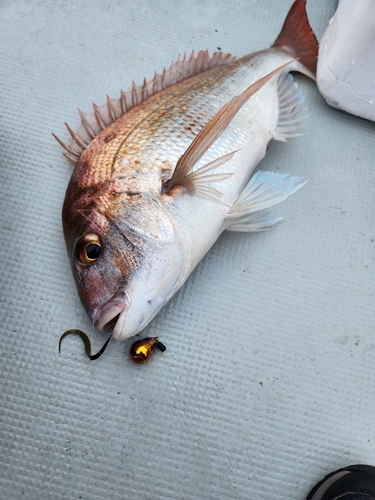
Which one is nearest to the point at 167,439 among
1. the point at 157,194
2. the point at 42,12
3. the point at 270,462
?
the point at 270,462

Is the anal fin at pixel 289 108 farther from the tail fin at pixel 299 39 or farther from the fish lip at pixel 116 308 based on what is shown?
the fish lip at pixel 116 308

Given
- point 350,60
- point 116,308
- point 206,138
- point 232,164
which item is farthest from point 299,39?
point 116,308

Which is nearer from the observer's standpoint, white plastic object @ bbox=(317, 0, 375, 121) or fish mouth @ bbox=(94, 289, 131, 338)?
fish mouth @ bbox=(94, 289, 131, 338)

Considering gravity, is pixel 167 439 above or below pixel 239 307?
below

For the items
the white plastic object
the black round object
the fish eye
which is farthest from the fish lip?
the white plastic object

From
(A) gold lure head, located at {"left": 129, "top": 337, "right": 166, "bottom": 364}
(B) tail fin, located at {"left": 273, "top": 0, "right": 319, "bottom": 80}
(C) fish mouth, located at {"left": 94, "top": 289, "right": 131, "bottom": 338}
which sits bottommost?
(A) gold lure head, located at {"left": 129, "top": 337, "right": 166, "bottom": 364}

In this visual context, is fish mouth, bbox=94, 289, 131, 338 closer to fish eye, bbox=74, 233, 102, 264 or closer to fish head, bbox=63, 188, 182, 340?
fish head, bbox=63, 188, 182, 340

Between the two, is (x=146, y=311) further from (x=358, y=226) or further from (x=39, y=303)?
(x=358, y=226)
